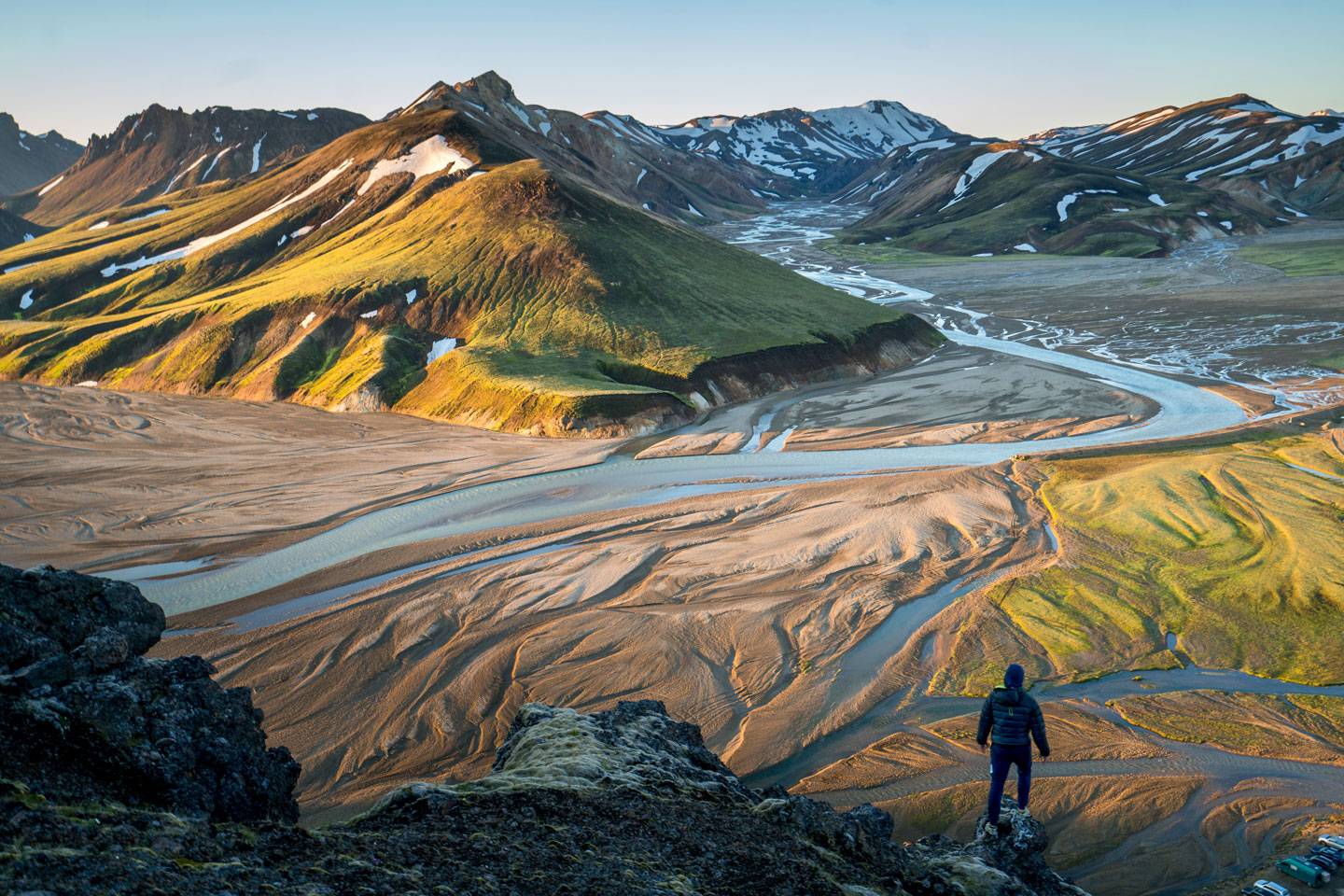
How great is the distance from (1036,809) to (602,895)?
10755 mm

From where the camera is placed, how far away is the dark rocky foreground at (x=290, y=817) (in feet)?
26.3

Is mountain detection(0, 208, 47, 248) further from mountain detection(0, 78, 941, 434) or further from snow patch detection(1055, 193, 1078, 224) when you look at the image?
snow patch detection(1055, 193, 1078, 224)

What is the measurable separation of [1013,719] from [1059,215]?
16896 cm

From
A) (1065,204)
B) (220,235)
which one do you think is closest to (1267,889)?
(220,235)

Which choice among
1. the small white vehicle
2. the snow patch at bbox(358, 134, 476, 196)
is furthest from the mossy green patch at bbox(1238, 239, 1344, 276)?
the small white vehicle

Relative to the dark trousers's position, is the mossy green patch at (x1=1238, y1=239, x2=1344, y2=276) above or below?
above

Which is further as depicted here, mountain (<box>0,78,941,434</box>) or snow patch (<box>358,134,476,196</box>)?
snow patch (<box>358,134,476,196</box>)

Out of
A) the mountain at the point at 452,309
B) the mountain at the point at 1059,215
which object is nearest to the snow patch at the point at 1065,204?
the mountain at the point at 1059,215

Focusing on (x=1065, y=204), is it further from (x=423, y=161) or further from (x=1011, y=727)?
(x=1011, y=727)

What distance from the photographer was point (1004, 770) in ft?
44.5

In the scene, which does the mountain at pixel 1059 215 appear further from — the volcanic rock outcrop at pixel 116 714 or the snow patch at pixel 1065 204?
the volcanic rock outcrop at pixel 116 714

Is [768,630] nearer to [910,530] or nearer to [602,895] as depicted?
[910,530]

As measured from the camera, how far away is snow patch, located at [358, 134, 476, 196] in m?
94.2

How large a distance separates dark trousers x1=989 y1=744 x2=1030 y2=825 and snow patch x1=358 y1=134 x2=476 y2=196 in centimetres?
9266
